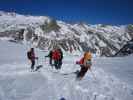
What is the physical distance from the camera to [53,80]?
19.4 meters

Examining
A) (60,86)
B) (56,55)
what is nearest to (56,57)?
(56,55)

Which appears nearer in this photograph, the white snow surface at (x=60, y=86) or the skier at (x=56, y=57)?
the white snow surface at (x=60, y=86)

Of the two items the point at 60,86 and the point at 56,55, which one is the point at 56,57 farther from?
the point at 60,86

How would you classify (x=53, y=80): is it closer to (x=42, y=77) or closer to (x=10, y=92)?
(x=42, y=77)

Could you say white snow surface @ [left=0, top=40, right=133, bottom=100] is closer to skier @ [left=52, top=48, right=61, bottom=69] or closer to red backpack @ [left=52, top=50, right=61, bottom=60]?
skier @ [left=52, top=48, right=61, bottom=69]

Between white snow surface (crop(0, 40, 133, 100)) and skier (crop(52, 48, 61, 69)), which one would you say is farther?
skier (crop(52, 48, 61, 69))

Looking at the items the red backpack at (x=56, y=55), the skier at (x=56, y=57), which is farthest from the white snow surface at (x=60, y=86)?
the red backpack at (x=56, y=55)

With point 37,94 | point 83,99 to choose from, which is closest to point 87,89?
Answer: point 83,99

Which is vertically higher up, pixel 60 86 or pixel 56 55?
pixel 56 55

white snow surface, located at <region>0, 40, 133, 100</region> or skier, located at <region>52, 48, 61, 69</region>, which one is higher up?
skier, located at <region>52, 48, 61, 69</region>

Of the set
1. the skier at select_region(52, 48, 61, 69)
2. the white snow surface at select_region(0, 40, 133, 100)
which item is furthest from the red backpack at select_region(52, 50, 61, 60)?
the white snow surface at select_region(0, 40, 133, 100)

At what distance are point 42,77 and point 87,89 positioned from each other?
16.5ft

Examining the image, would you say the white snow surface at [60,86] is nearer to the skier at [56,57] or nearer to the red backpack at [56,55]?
the skier at [56,57]

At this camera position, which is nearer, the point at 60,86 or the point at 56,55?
the point at 60,86
